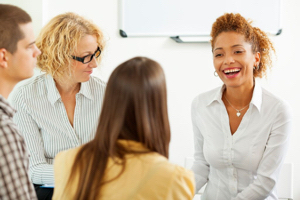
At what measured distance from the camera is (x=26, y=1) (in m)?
2.79

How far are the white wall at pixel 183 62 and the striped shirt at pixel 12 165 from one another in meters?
1.73

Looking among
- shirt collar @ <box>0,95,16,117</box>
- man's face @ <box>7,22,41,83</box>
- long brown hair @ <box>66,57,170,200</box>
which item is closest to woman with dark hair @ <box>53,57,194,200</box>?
long brown hair @ <box>66,57,170,200</box>

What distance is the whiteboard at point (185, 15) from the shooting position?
2.79 m

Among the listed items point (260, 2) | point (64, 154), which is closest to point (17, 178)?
point (64, 154)

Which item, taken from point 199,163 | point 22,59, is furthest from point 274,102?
point 22,59

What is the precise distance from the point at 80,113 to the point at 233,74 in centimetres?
81

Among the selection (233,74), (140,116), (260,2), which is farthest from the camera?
(260,2)

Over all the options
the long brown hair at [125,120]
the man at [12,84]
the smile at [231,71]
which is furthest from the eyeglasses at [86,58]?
the long brown hair at [125,120]

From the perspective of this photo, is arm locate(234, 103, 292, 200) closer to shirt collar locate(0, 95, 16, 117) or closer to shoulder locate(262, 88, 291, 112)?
shoulder locate(262, 88, 291, 112)

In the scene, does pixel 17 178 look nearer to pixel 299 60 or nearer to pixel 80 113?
pixel 80 113

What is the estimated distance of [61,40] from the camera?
203cm

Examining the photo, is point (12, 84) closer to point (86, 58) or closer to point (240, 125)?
point (86, 58)

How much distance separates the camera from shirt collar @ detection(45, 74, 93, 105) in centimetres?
208

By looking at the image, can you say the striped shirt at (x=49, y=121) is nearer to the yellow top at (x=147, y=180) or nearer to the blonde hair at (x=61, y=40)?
the blonde hair at (x=61, y=40)
